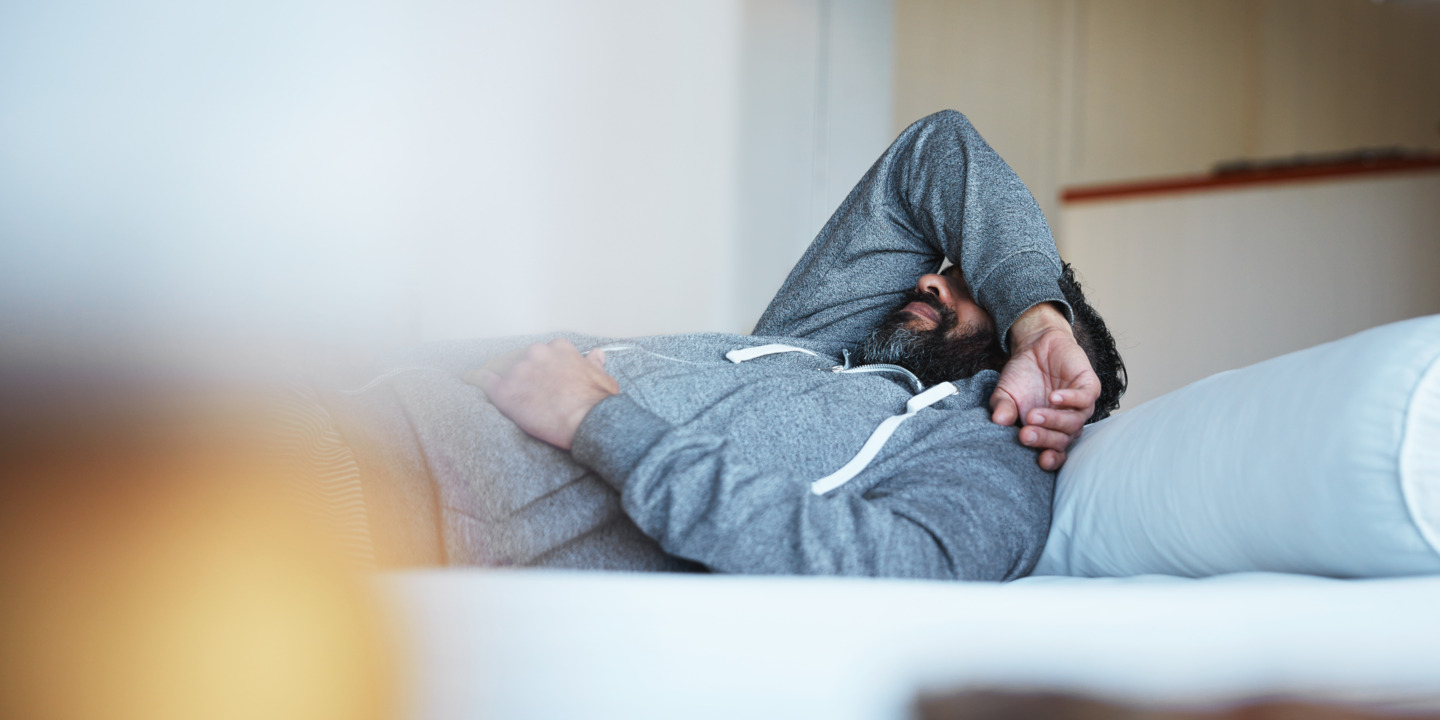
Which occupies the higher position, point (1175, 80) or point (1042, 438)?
point (1175, 80)

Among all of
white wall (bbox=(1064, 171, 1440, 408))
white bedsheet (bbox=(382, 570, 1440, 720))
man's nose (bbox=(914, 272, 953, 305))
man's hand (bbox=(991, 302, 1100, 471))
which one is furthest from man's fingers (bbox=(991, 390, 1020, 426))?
white wall (bbox=(1064, 171, 1440, 408))

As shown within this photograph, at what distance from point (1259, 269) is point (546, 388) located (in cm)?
254

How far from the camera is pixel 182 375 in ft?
0.64

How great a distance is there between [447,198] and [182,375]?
0.20 m

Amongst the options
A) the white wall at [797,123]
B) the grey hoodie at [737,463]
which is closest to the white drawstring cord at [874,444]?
the grey hoodie at [737,463]

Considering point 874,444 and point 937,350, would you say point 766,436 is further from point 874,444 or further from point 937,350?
point 937,350

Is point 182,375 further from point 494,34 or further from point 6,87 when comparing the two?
point 494,34

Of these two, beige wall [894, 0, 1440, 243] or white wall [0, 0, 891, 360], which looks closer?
white wall [0, 0, 891, 360]

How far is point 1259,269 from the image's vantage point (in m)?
2.60

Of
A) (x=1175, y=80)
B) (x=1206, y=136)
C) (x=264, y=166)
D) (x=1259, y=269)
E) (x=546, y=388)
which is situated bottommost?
(x=1259, y=269)

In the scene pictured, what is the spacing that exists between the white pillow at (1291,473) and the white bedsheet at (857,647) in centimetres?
7

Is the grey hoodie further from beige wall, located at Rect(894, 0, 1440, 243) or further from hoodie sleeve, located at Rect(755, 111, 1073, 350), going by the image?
beige wall, located at Rect(894, 0, 1440, 243)

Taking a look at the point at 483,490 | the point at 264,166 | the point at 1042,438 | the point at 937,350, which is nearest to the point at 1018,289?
the point at 937,350

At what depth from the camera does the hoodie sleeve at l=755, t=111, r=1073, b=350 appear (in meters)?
1.02
